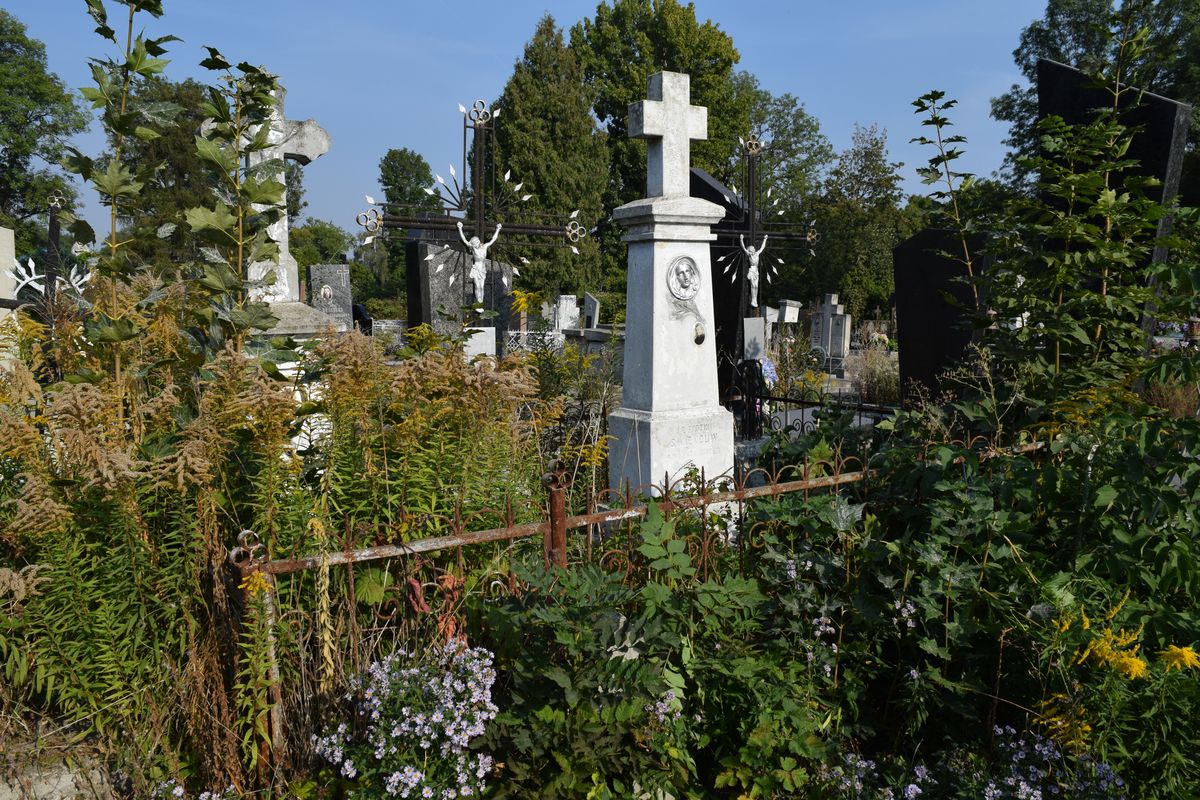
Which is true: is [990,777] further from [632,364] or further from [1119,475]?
[632,364]

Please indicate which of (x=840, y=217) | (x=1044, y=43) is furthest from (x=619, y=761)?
(x=1044, y=43)

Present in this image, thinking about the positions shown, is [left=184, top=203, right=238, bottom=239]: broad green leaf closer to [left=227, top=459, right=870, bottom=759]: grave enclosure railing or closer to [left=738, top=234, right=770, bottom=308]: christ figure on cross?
[left=227, top=459, right=870, bottom=759]: grave enclosure railing

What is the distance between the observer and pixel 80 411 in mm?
2561

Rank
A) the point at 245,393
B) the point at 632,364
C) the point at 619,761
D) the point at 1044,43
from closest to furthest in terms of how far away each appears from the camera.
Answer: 1. the point at 619,761
2. the point at 245,393
3. the point at 632,364
4. the point at 1044,43

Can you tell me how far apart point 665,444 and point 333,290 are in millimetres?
15330

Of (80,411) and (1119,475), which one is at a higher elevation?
(80,411)

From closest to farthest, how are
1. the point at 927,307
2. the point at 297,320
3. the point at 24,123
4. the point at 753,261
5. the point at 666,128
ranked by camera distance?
1. the point at 297,320
2. the point at 666,128
3. the point at 927,307
4. the point at 753,261
5. the point at 24,123

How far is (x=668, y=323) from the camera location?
5738 millimetres

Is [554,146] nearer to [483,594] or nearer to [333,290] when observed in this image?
[333,290]

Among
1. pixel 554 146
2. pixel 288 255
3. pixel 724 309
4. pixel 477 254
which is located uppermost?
pixel 554 146

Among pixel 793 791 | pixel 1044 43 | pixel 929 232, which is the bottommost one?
pixel 793 791

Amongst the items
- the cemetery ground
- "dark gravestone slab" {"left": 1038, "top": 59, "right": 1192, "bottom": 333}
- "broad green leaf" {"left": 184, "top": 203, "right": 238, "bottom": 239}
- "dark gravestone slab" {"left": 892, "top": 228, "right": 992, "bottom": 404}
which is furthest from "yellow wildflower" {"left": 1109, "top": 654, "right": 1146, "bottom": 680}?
"dark gravestone slab" {"left": 892, "top": 228, "right": 992, "bottom": 404}

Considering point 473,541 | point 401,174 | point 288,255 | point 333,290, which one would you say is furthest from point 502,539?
point 401,174

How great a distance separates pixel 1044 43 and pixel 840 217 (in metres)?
15.9
